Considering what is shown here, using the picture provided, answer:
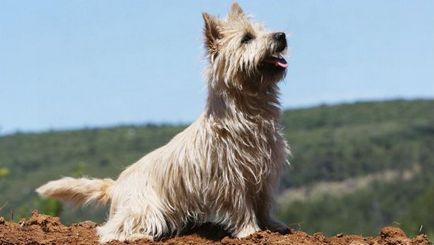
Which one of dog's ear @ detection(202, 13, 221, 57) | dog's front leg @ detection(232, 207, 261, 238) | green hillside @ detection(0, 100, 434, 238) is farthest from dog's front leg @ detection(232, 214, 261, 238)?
green hillside @ detection(0, 100, 434, 238)

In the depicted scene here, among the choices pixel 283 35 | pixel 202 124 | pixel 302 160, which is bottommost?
pixel 302 160

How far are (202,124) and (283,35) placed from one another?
1.28 metres

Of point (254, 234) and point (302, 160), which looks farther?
point (302, 160)

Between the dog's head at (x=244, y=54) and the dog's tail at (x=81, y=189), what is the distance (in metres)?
2.03

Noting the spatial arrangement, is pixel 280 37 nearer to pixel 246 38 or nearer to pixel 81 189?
pixel 246 38

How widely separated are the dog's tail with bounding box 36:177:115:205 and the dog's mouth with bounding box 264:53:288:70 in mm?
2535

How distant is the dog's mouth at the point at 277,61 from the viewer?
9.92 m

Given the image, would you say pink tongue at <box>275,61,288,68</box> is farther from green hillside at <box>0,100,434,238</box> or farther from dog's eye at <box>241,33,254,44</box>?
green hillside at <box>0,100,434,238</box>

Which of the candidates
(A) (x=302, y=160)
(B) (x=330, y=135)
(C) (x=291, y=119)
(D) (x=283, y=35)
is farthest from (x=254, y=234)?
(C) (x=291, y=119)

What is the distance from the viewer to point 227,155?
996 cm

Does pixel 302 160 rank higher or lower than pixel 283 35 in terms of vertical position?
lower

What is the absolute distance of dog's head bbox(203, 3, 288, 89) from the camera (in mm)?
9875

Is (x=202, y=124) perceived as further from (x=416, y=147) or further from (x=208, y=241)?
(x=416, y=147)

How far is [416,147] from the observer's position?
14575 centimetres
